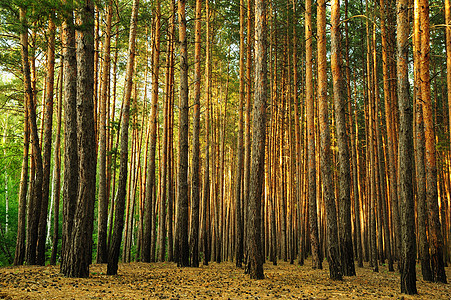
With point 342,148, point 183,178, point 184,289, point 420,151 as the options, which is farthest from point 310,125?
point 184,289

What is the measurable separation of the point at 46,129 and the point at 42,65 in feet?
16.3

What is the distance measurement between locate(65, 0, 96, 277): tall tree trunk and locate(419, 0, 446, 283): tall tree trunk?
7.55 metres

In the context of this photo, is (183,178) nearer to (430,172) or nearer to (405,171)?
(405,171)

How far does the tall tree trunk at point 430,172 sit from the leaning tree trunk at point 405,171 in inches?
67.8

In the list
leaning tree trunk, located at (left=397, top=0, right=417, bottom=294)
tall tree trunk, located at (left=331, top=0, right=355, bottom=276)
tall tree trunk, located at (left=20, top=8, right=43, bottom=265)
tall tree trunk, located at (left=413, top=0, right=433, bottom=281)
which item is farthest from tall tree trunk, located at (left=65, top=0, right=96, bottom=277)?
tall tree trunk, located at (left=413, top=0, right=433, bottom=281)

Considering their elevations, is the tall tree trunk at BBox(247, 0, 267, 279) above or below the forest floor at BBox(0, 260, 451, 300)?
above

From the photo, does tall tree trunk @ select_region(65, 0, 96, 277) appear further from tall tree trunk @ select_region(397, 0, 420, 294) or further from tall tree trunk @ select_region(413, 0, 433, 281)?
tall tree trunk @ select_region(413, 0, 433, 281)

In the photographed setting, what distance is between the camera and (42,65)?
44.1 ft

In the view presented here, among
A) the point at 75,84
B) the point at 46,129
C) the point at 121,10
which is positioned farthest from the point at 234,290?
the point at 121,10

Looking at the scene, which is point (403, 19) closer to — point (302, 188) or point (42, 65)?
point (302, 188)

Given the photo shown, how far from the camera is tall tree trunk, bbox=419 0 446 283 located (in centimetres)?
835

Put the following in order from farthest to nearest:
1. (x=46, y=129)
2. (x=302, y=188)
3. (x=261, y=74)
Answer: (x=302, y=188) → (x=46, y=129) → (x=261, y=74)

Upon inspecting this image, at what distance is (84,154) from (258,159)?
3.55 m

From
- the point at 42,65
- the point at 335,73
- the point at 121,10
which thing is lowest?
the point at 335,73
